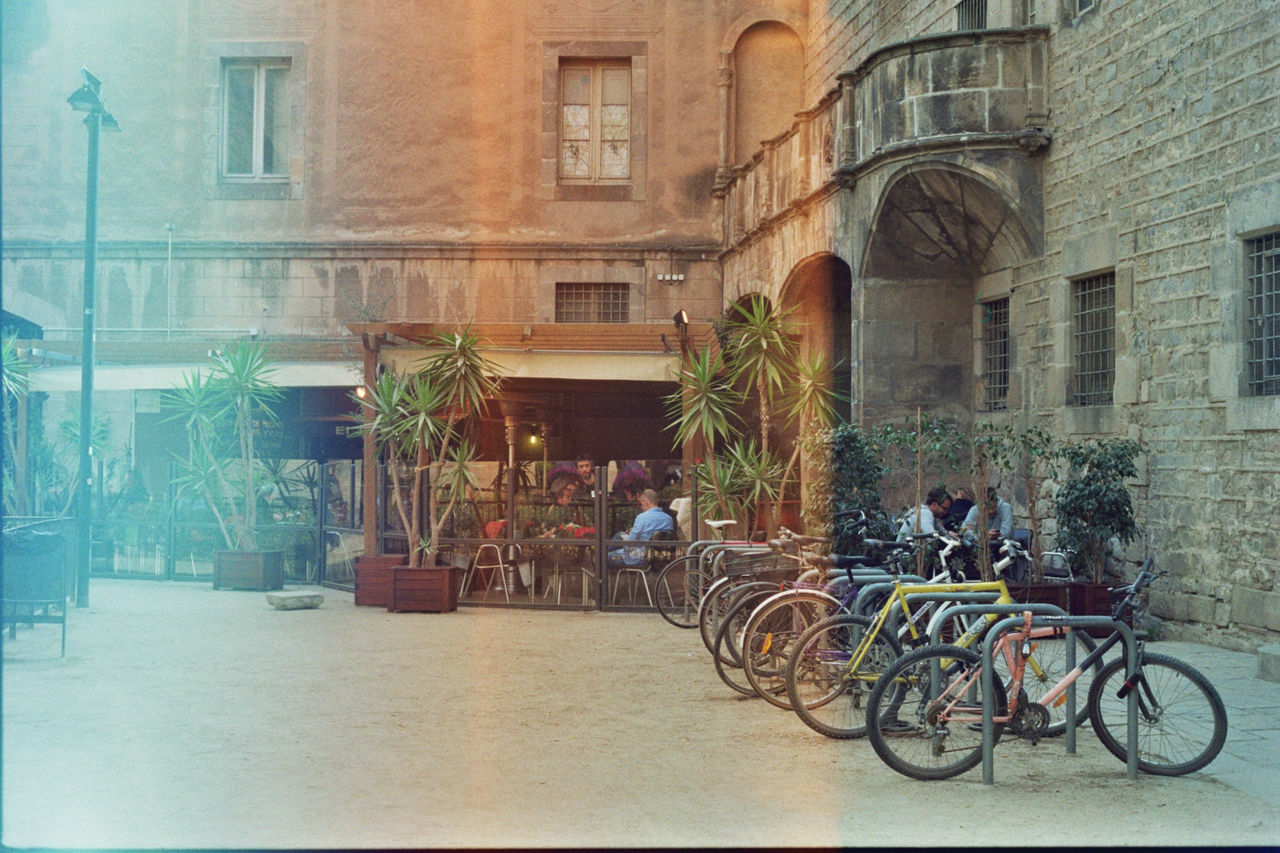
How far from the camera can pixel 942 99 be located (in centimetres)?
1402

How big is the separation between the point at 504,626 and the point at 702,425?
3.20 meters

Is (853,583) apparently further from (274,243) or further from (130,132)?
(130,132)

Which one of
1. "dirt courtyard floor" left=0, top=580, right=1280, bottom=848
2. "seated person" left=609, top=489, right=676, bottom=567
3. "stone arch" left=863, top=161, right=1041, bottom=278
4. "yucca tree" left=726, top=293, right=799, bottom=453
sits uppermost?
"stone arch" left=863, top=161, right=1041, bottom=278

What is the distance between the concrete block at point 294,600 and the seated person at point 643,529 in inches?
119

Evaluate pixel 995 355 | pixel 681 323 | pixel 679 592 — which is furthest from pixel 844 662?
pixel 995 355

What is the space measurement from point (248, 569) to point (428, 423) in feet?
11.8

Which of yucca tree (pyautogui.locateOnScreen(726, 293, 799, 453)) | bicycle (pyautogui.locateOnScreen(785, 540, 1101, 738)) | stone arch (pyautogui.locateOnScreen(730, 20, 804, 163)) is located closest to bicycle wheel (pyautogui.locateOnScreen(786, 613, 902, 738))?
bicycle (pyautogui.locateOnScreen(785, 540, 1101, 738))

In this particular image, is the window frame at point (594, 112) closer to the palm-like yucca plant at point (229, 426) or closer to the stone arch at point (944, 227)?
the palm-like yucca plant at point (229, 426)

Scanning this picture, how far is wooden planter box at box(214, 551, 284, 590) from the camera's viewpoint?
16.6 meters

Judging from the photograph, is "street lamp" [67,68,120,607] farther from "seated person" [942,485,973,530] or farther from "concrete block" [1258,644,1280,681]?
"concrete block" [1258,644,1280,681]

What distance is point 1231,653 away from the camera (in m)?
10.5

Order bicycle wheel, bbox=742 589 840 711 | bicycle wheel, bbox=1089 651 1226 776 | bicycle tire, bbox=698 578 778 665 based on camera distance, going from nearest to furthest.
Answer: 1. bicycle wheel, bbox=1089 651 1226 776
2. bicycle wheel, bbox=742 589 840 711
3. bicycle tire, bbox=698 578 778 665

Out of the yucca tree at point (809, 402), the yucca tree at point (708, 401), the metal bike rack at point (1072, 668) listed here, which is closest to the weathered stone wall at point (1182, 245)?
the yucca tree at point (809, 402)

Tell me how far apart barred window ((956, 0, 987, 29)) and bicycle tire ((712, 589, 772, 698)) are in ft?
27.6
